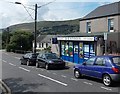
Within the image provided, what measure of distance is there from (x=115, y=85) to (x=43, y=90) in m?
3.80

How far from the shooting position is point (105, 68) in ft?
49.7

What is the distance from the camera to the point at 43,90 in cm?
1390

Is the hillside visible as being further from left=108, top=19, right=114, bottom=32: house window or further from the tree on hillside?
left=108, top=19, right=114, bottom=32: house window

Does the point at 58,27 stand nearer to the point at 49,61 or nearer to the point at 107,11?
the point at 107,11

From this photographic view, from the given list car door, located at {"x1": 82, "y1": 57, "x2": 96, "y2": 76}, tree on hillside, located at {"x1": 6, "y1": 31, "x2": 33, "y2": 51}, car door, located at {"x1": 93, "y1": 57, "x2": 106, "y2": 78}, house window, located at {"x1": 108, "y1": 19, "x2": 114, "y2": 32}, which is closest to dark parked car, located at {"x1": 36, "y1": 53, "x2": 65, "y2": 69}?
car door, located at {"x1": 82, "y1": 57, "x2": 96, "y2": 76}

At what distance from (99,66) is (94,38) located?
40.6 feet

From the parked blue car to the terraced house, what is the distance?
11341 mm

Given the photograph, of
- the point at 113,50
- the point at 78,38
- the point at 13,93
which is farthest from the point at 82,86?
the point at 78,38

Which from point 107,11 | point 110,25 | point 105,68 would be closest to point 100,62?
point 105,68

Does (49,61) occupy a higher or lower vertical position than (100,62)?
lower

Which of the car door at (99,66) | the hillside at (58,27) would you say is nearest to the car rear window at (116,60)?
the car door at (99,66)

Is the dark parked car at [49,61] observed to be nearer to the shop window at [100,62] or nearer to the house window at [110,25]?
the house window at [110,25]

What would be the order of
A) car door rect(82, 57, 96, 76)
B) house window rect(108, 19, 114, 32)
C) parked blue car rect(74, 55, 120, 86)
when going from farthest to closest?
house window rect(108, 19, 114, 32) → car door rect(82, 57, 96, 76) → parked blue car rect(74, 55, 120, 86)

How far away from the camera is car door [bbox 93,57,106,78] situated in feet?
50.7
